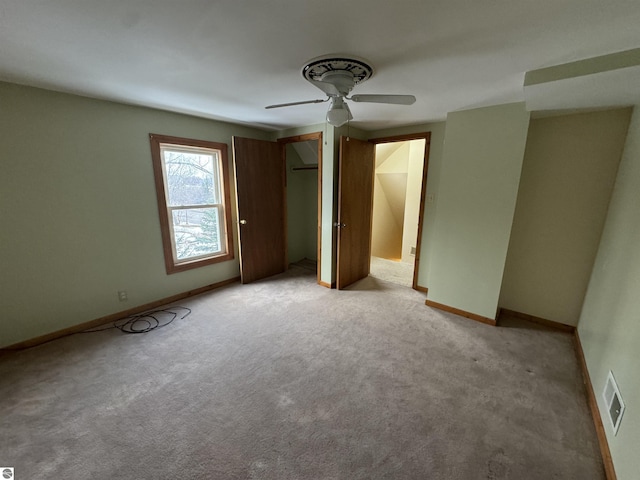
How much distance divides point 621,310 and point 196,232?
13.0ft

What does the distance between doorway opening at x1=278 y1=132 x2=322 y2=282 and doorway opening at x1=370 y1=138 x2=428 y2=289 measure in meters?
1.16

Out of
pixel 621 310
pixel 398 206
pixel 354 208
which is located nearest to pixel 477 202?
pixel 621 310

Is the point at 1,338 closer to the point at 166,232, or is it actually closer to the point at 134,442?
the point at 166,232

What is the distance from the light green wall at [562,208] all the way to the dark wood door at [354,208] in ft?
5.85

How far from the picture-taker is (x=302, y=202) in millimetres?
4699

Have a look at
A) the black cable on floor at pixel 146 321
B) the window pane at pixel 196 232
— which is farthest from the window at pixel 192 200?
the black cable on floor at pixel 146 321

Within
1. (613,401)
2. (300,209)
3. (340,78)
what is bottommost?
(613,401)

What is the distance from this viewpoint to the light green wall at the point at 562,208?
234 cm

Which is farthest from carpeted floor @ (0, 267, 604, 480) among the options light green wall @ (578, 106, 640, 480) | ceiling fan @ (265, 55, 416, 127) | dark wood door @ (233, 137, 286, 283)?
ceiling fan @ (265, 55, 416, 127)

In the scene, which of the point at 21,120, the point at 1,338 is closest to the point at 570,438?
the point at 1,338

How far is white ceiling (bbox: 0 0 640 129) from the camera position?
3.68 ft

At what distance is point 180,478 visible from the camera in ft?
4.22

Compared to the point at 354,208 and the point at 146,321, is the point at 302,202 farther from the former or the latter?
the point at 146,321

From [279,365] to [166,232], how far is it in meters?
2.05
